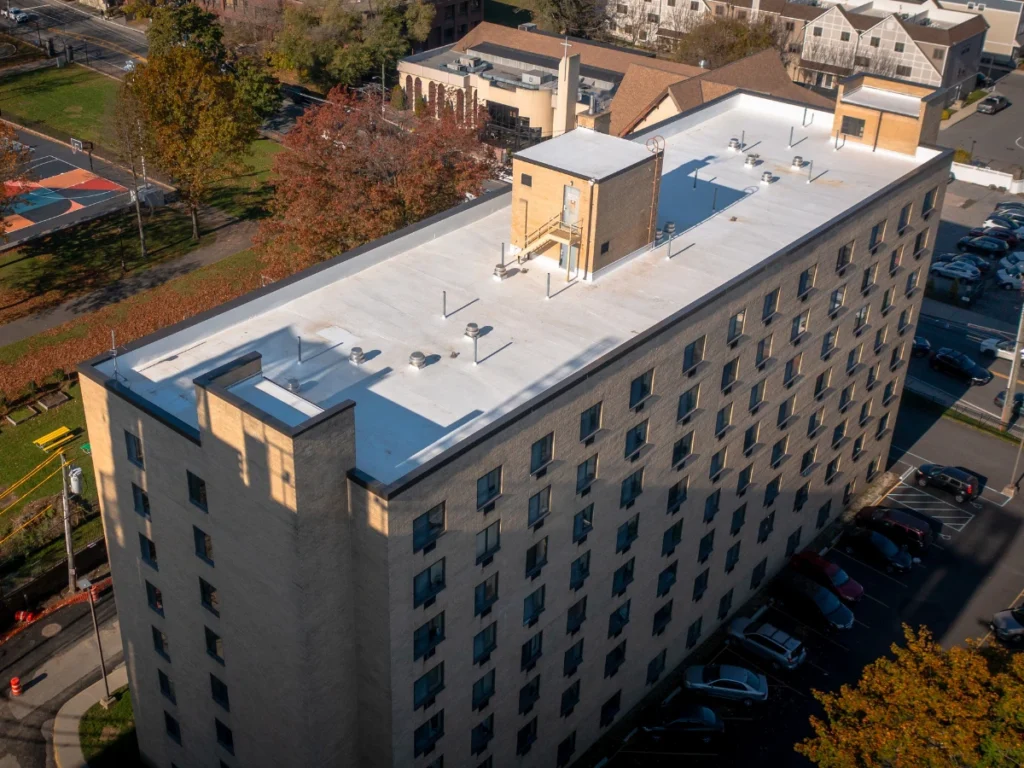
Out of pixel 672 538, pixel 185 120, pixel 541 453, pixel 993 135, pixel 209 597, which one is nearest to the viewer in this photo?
pixel 541 453

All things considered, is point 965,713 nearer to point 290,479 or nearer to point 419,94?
point 290,479

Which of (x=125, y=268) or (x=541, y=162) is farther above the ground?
(x=541, y=162)

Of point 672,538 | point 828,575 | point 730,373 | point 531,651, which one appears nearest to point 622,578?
point 672,538

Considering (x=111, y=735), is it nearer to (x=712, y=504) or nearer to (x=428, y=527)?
(x=428, y=527)

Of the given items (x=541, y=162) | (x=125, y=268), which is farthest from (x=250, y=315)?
(x=125, y=268)

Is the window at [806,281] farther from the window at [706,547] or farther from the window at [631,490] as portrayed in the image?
the window at [631,490]

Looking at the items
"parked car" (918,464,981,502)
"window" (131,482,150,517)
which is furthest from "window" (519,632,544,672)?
"parked car" (918,464,981,502)

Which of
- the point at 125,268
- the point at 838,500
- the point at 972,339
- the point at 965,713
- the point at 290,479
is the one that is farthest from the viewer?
the point at 125,268
